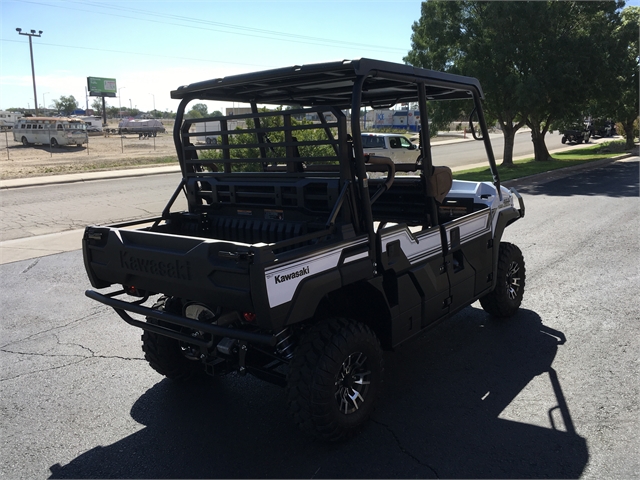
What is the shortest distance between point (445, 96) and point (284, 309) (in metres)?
3.10

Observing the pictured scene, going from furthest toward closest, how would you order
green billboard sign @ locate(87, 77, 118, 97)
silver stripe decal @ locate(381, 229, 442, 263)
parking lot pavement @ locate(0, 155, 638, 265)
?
green billboard sign @ locate(87, 77, 118, 97) < parking lot pavement @ locate(0, 155, 638, 265) < silver stripe decal @ locate(381, 229, 442, 263)

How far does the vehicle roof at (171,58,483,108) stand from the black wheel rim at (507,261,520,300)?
1777 millimetres

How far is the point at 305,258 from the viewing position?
3170mm

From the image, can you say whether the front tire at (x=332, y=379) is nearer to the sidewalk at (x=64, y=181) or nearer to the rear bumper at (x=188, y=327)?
the rear bumper at (x=188, y=327)

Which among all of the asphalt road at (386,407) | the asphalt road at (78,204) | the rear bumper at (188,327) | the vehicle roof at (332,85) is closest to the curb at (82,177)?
the asphalt road at (78,204)

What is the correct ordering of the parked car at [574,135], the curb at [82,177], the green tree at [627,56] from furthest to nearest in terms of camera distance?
the parked car at [574,135] → the green tree at [627,56] → the curb at [82,177]

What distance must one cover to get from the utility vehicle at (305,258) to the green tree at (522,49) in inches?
629

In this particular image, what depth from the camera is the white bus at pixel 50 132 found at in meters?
37.1

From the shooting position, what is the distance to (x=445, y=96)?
17.3 ft

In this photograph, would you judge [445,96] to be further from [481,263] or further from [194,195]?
[194,195]

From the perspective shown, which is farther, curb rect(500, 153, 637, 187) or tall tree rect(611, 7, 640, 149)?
tall tree rect(611, 7, 640, 149)

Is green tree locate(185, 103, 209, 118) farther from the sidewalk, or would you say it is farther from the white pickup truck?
the white pickup truck

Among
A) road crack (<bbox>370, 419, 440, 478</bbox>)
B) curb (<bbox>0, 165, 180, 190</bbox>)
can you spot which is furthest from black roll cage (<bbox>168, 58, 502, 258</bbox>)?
curb (<bbox>0, 165, 180, 190</bbox>)

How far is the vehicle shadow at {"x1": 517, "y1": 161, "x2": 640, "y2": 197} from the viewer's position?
48.6ft
